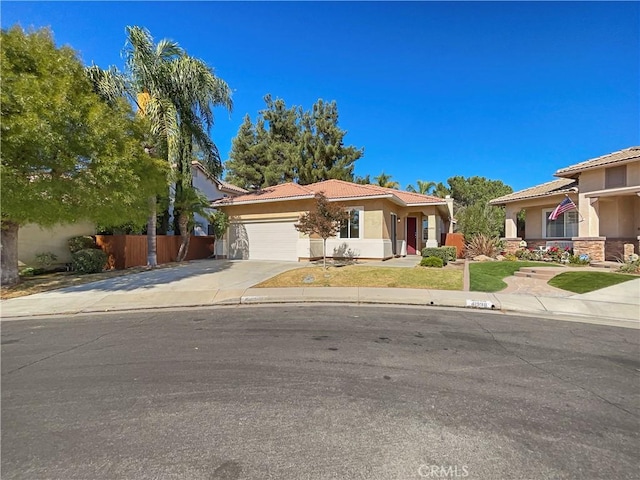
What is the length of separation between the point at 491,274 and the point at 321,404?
1290 centimetres

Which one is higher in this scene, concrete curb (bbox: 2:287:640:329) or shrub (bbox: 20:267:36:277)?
shrub (bbox: 20:267:36:277)

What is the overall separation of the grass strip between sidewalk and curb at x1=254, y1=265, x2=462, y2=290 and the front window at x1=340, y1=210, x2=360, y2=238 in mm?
5105

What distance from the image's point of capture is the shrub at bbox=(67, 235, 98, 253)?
1700 centimetres

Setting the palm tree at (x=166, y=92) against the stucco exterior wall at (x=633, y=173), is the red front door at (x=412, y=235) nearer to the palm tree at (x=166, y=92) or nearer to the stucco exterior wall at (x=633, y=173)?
the stucco exterior wall at (x=633, y=173)

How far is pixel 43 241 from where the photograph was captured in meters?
17.0

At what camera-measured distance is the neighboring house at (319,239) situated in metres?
18.7

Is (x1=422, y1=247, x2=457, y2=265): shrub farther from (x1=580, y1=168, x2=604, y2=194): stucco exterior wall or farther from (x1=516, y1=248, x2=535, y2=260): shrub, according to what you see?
(x1=580, y1=168, x2=604, y2=194): stucco exterior wall

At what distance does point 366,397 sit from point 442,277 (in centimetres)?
979

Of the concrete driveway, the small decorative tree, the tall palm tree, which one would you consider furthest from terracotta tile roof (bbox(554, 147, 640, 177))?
the tall palm tree

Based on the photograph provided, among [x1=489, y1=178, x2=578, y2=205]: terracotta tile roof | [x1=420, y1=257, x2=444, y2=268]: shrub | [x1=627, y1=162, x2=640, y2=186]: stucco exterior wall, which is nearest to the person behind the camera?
[x1=627, y1=162, x2=640, y2=186]: stucco exterior wall

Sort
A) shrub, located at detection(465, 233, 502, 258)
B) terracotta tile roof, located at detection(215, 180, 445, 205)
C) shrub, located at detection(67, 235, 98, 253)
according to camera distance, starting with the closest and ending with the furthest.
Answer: shrub, located at detection(67, 235, 98, 253) < terracotta tile roof, located at detection(215, 180, 445, 205) < shrub, located at detection(465, 233, 502, 258)

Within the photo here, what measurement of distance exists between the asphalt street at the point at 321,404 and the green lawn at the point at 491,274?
16.4ft

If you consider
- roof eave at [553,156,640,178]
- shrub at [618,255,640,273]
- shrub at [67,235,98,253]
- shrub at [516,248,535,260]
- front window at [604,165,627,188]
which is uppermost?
roof eave at [553,156,640,178]

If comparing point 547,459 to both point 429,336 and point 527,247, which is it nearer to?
point 429,336
